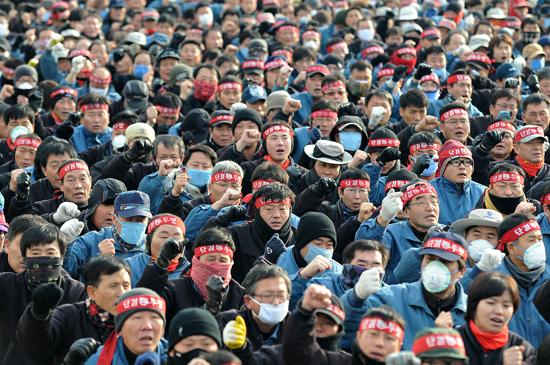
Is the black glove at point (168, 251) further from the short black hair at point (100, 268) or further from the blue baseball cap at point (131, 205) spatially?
the blue baseball cap at point (131, 205)

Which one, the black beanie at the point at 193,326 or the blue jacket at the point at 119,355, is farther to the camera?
the blue jacket at the point at 119,355

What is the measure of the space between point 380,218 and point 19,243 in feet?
10.6

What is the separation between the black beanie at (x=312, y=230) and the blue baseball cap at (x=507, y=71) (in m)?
7.05

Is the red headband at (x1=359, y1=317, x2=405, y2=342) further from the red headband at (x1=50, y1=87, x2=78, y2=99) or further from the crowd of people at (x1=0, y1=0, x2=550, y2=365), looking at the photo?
the red headband at (x1=50, y1=87, x2=78, y2=99)

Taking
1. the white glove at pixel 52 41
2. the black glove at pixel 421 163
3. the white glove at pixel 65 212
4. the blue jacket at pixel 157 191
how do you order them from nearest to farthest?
the white glove at pixel 65 212, the black glove at pixel 421 163, the blue jacket at pixel 157 191, the white glove at pixel 52 41

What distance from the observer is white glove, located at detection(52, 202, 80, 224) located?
797 centimetres

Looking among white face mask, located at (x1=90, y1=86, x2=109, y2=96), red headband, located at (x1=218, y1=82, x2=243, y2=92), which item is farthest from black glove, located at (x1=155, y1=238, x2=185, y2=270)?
white face mask, located at (x1=90, y1=86, x2=109, y2=96)

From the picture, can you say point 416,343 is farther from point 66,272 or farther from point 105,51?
point 105,51

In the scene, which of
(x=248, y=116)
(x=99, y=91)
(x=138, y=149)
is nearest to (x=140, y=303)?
(x=138, y=149)

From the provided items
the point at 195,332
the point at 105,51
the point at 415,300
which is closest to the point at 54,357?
the point at 195,332

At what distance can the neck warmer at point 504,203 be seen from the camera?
7.79 metres

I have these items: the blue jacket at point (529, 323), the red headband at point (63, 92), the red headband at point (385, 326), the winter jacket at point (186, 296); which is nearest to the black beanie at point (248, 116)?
the red headband at point (63, 92)

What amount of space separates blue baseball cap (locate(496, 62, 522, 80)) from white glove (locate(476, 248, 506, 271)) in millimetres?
7303

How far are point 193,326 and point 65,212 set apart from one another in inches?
134
